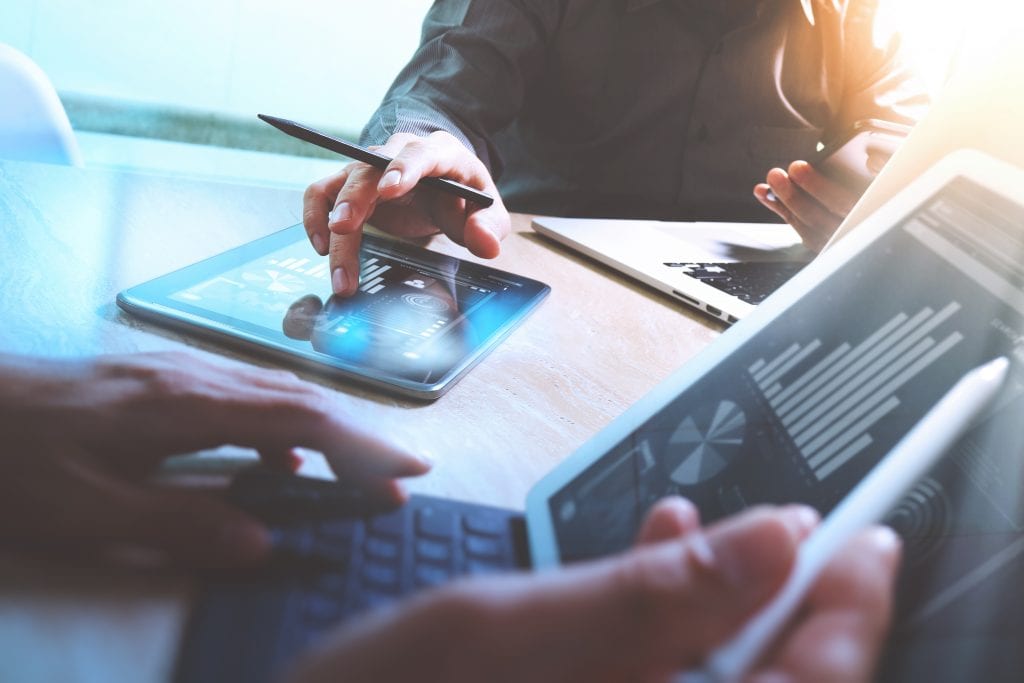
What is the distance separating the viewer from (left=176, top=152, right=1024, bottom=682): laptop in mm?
305

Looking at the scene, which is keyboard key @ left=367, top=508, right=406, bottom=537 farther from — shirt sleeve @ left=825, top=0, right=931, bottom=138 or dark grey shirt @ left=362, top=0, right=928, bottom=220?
shirt sleeve @ left=825, top=0, right=931, bottom=138

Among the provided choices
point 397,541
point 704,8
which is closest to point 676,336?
point 397,541

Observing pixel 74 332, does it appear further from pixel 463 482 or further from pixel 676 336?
pixel 676 336

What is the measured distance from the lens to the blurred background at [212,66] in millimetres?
2033

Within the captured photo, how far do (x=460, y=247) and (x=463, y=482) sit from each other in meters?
0.41

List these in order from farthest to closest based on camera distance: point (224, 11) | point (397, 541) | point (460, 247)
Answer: point (224, 11) < point (460, 247) < point (397, 541)

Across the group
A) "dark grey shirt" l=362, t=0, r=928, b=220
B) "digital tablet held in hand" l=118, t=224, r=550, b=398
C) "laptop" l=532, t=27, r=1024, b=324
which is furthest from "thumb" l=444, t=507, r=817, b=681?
"dark grey shirt" l=362, t=0, r=928, b=220

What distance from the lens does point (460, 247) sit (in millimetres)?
824

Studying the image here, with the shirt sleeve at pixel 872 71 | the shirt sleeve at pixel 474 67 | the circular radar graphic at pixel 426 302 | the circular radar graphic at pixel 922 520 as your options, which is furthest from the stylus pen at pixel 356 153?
the shirt sleeve at pixel 872 71

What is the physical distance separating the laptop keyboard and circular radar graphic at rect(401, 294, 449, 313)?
290 mm

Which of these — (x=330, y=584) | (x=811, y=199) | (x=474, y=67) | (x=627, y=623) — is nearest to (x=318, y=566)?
(x=330, y=584)

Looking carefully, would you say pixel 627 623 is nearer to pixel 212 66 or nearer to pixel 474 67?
pixel 474 67

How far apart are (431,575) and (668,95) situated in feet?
3.73

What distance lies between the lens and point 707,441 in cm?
41
